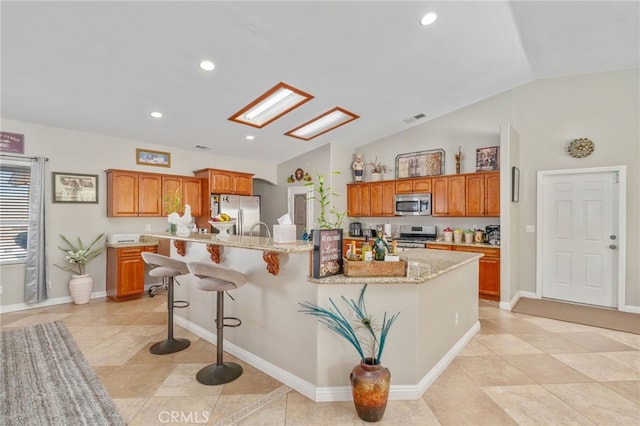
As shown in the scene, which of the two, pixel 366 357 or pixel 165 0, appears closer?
pixel 366 357

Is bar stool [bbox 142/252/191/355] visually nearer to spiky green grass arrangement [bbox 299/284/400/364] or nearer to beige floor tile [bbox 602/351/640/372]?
spiky green grass arrangement [bbox 299/284/400/364]

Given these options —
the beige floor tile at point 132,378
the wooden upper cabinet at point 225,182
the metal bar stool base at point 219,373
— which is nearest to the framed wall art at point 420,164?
the wooden upper cabinet at point 225,182

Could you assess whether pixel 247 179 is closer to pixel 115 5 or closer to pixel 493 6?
pixel 115 5

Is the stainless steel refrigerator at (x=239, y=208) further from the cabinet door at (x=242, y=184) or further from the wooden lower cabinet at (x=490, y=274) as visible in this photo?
the wooden lower cabinet at (x=490, y=274)

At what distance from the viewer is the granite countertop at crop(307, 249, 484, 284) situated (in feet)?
7.04

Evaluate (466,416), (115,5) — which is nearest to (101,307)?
(115,5)

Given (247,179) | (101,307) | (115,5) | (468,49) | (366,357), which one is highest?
(468,49)

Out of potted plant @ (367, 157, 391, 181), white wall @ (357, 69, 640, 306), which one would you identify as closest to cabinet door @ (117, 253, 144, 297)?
potted plant @ (367, 157, 391, 181)

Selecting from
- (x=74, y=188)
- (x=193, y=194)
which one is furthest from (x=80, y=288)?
(x=193, y=194)

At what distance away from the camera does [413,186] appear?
5785mm

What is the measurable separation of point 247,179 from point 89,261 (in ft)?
10.2

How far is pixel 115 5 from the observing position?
7.92ft

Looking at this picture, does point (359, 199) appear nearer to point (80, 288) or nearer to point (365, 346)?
point (365, 346)

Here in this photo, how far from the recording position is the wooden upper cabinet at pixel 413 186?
5.62 m
